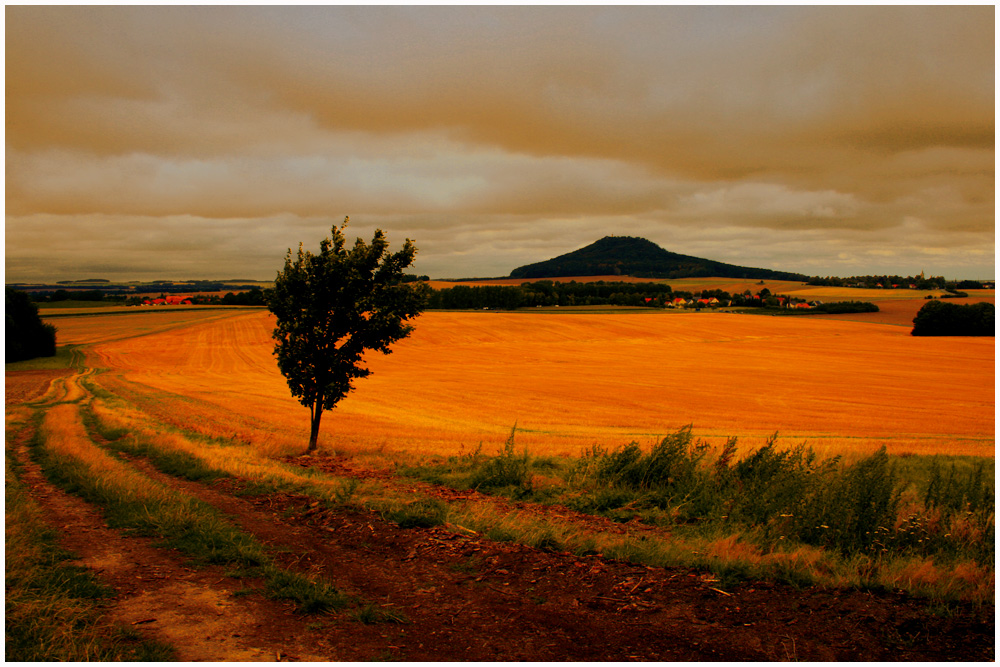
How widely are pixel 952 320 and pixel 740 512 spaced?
106 m

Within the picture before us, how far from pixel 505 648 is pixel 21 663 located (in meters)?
4.63

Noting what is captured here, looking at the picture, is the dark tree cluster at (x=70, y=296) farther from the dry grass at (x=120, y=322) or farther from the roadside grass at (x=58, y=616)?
the roadside grass at (x=58, y=616)

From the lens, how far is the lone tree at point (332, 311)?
18.7m

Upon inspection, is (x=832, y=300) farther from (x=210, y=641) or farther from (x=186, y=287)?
(x=186, y=287)

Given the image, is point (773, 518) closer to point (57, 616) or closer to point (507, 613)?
point (507, 613)

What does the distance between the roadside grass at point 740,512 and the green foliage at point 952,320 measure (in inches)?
3815

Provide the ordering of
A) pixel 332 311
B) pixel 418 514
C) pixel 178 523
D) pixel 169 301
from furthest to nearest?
pixel 169 301, pixel 332 311, pixel 418 514, pixel 178 523

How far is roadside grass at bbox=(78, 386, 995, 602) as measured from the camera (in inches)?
280

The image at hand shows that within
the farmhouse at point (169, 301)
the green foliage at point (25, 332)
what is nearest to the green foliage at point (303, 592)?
the green foliage at point (25, 332)

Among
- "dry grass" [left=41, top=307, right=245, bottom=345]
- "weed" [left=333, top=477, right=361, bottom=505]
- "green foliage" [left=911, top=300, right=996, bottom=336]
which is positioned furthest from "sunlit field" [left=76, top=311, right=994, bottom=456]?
"weed" [left=333, top=477, right=361, bottom=505]

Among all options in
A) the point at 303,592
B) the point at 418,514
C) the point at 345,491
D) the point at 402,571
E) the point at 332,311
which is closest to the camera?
the point at 303,592

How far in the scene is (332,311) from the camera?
19125 millimetres

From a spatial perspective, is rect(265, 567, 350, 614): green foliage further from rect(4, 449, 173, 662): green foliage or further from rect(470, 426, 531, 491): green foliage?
rect(470, 426, 531, 491): green foliage

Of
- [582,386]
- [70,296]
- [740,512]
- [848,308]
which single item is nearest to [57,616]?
[740,512]
